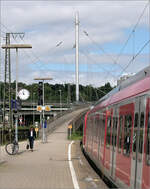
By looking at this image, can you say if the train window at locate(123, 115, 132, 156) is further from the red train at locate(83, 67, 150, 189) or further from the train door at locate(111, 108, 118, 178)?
the train door at locate(111, 108, 118, 178)

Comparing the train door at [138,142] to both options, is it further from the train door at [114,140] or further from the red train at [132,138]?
the train door at [114,140]

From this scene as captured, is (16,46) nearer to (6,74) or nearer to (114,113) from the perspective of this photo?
(114,113)

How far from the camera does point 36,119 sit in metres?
143

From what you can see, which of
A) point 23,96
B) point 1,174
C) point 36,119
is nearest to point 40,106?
point 23,96

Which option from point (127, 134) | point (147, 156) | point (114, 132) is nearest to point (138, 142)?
point (147, 156)

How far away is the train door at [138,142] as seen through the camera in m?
7.43

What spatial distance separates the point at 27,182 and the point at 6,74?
4034 centimetres

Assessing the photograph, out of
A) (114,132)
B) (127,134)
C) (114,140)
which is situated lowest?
(114,140)

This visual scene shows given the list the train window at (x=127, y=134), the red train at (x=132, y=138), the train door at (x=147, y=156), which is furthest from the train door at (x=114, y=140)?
the train door at (x=147, y=156)

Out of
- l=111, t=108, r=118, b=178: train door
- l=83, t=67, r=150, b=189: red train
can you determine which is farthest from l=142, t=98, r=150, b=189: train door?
l=111, t=108, r=118, b=178: train door

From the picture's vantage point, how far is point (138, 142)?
769 centimetres

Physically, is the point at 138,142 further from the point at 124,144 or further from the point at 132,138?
the point at 124,144

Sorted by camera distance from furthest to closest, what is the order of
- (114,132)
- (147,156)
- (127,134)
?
(114,132) < (127,134) < (147,156)

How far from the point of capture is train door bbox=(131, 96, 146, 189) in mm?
7428
